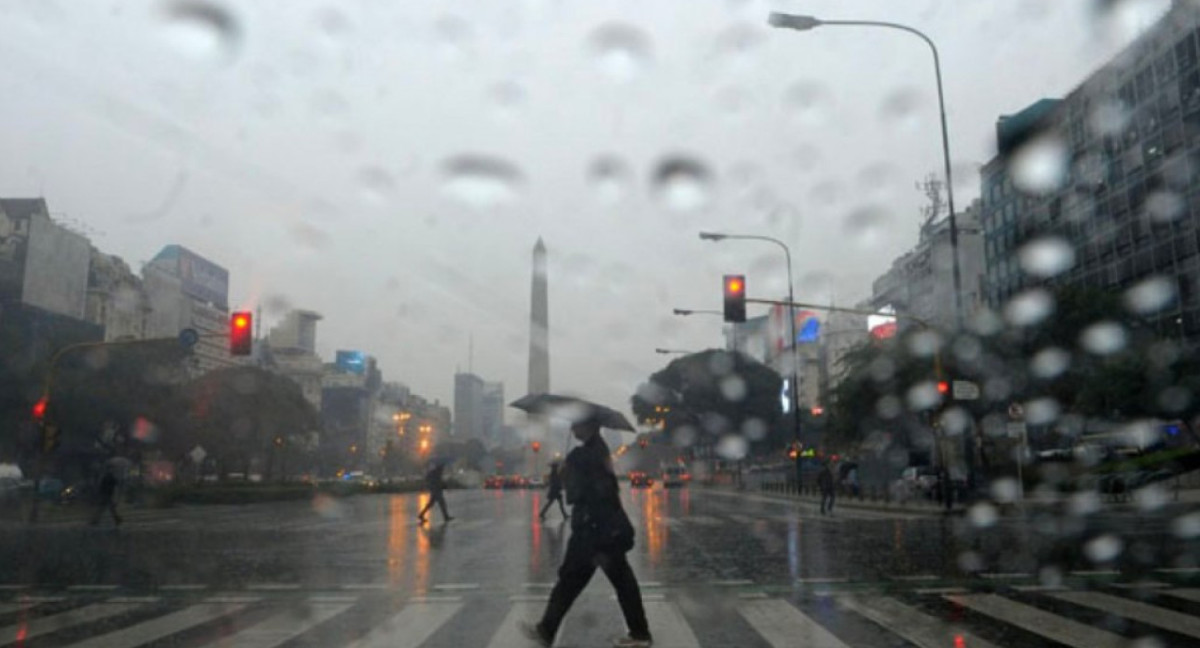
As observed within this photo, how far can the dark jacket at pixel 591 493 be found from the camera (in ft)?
26.2

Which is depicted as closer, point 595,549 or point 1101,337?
point 595,549

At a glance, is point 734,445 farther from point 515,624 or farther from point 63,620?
point 63,620

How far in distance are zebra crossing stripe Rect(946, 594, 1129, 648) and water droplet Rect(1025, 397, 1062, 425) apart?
125ft

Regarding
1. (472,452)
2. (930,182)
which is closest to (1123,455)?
(930,182)

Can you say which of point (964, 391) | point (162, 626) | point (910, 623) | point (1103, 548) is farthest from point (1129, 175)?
point (162, 626)

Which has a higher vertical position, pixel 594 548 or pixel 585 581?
pixel 594 548

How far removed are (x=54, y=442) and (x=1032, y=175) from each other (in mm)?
59527

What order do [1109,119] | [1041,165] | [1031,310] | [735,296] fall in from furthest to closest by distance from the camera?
[1041,165]
[1109,119]
[1031,310]
[735,296]

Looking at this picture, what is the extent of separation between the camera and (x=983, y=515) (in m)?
26.8

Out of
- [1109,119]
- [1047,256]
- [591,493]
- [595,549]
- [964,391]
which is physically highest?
[1109,119]

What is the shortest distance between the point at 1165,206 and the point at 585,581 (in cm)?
5332

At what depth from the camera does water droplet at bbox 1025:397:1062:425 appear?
45.1 meters

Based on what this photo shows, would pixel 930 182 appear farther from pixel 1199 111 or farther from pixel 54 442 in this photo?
pixel 54 442

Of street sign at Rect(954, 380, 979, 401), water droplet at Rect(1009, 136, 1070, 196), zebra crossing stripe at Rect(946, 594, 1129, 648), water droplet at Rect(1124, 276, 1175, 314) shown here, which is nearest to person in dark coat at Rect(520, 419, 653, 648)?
zebra crossing stripe at Rect(946, 594, 1129, 648)
